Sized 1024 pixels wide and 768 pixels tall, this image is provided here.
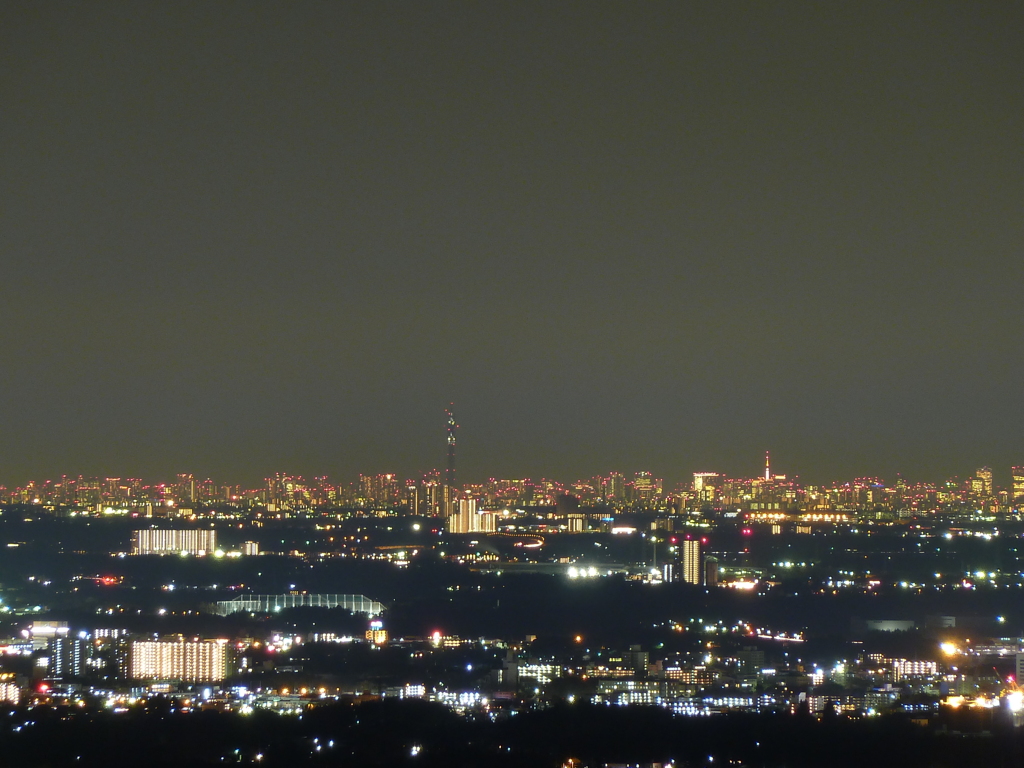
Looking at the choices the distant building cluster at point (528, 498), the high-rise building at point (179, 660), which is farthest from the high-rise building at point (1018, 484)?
the high-rise building at point (179, 660)

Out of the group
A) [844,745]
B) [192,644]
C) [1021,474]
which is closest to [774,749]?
[844,745]

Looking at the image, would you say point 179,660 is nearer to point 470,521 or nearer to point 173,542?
point 173,542

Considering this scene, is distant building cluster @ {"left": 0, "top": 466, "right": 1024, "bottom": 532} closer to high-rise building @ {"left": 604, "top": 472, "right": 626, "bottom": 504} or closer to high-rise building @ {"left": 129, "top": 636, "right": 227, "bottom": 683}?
high-rise building @ {"left": 604, "top": 472, "right": 626, "bottom": 504}

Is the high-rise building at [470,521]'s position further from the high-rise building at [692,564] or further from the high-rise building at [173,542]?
the high-rise building at [692,564]

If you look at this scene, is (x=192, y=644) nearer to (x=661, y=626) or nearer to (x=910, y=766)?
(x=661, y=626)

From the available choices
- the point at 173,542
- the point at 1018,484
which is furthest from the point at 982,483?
the point at 173,542

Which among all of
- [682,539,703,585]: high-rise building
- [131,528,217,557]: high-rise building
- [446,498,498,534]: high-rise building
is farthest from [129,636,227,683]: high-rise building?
[446,498,498,534]: high-rise building

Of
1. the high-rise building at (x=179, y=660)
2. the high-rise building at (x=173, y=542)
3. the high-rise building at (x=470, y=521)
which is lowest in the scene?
the high-rise building at (x=179, y=660)
